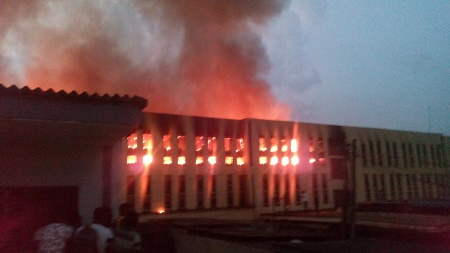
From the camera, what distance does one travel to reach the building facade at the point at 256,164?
2186cm

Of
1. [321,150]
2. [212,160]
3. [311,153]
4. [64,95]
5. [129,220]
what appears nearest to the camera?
[129,220]

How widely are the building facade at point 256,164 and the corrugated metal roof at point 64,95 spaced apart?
49.8 ft

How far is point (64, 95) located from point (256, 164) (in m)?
20.8

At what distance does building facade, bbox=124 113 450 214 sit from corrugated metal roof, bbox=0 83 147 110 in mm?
15170

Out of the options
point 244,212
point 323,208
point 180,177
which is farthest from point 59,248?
point 323,208

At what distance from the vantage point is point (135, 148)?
2125 centimetres

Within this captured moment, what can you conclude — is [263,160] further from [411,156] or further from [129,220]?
[129,220]

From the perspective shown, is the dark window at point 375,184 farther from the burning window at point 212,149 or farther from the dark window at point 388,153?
the burning window at point 212,149

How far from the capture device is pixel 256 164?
82.6 ft

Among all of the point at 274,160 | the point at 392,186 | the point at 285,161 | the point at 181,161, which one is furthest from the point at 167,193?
the point at 392,186

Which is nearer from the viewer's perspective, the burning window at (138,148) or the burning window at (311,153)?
the burning window at (138,148)

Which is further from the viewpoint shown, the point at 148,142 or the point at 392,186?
the point at 392,186

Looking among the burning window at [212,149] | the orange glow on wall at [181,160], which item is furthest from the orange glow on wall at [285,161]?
the orange glow on wall at [181,160]

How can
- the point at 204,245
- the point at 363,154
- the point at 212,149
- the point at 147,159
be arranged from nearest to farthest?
the point at 204,245
the point at 147,159
the point at 212,149
the point at 363,154
